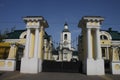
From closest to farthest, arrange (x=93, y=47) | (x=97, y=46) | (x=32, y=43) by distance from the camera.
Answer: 1. (x=97, y=46)
2. (x=93, y=47)
3. (x=32, y=43)

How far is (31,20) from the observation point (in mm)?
17266

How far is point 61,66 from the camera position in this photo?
18.0 metres

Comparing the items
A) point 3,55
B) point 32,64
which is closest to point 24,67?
point 32,64

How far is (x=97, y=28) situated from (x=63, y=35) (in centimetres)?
4676

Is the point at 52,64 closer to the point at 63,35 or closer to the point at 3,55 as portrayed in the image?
the point at 3,55

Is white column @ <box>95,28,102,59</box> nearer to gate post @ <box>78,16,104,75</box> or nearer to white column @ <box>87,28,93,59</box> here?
gate post @ <box>78,16,104,75</box>

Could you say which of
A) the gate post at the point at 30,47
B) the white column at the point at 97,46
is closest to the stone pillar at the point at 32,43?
the gate post at the point at 30,47

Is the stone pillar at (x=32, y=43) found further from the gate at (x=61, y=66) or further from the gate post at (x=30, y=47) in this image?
the gate at (x=61, y=66)

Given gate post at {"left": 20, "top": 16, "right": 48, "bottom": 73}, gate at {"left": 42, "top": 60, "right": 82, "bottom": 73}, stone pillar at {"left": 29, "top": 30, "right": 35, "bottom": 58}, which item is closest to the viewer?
gate post at {"left": 20, "top": 16, "right": 48, "bottom": 73}

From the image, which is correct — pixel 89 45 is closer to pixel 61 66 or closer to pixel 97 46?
pixel 97 46

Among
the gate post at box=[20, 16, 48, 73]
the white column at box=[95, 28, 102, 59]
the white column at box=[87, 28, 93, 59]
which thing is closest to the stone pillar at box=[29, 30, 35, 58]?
the gate post at box=[20, 16, 48, 73]

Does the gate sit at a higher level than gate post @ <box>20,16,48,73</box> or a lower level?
lower

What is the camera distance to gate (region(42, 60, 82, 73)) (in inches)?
702

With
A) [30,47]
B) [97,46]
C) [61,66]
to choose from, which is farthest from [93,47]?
[30,47]
